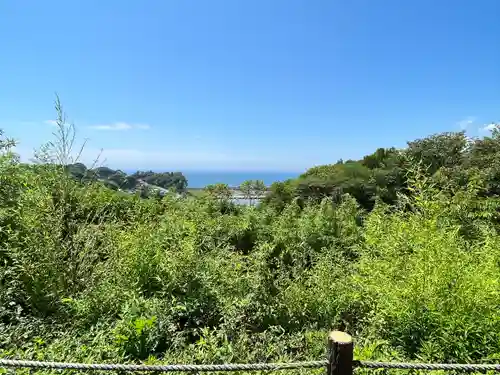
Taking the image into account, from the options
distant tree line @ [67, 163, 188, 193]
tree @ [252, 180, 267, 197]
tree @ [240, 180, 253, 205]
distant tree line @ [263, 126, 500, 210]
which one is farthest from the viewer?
tree @ [252, 180, 267, 197]

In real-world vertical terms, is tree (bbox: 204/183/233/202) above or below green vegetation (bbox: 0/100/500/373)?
above

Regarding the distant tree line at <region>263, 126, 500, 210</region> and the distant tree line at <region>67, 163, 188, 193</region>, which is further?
the distant tree line at <region>263, 126, 500, 210</region>

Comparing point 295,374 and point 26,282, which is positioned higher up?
point 26,282

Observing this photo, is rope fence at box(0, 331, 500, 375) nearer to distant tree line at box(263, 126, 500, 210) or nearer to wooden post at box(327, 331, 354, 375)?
wooden post at box(327, 331, 354, 375)

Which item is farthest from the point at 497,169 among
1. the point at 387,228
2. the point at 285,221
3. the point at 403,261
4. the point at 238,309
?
the point at 238,309

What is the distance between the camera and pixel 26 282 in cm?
306

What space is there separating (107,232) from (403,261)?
9.82ft

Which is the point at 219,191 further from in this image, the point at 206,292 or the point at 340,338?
the point at 340,338

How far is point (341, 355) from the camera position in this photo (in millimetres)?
1341

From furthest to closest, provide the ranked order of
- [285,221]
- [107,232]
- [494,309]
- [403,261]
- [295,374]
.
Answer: [285,221], [107,232], [403,261], [494,309], [295,374]

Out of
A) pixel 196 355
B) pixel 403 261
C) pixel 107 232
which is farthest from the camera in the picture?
pixel 107 232

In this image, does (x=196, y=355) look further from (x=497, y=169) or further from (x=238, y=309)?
(x=497, y=169)

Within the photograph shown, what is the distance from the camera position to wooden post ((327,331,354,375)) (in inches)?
52.6

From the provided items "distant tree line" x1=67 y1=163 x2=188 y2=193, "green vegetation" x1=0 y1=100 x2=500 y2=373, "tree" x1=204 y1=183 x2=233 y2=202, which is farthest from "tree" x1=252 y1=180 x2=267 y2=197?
"green vegetation" x1=0 y1=100 x2=500 y2=373
